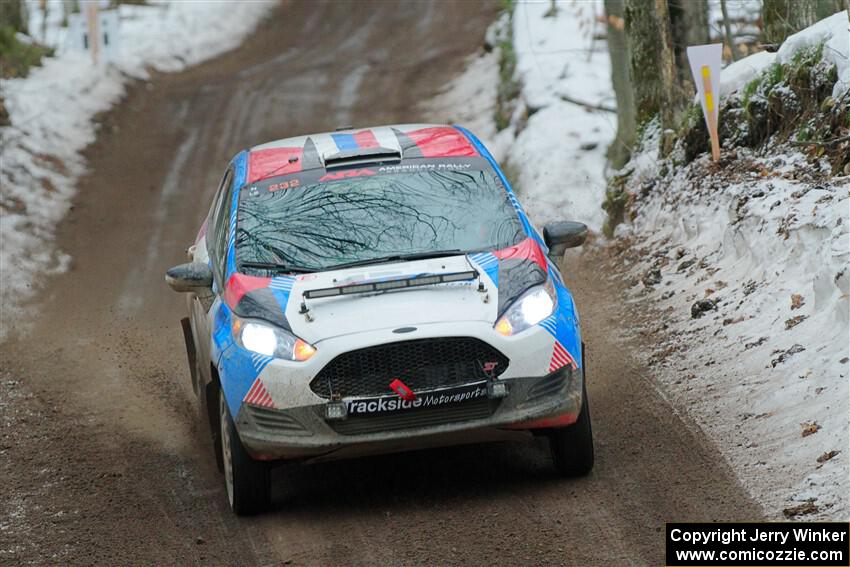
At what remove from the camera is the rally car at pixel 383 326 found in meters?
6.64

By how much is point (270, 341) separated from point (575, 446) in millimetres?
1753

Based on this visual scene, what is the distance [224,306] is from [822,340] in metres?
3.57

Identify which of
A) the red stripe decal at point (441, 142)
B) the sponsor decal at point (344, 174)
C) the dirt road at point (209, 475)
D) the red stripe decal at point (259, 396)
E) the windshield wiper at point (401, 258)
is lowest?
the dirt road at point (209, 475)

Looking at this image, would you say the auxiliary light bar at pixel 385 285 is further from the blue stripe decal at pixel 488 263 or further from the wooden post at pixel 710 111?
the wooden post at pixel 710 111

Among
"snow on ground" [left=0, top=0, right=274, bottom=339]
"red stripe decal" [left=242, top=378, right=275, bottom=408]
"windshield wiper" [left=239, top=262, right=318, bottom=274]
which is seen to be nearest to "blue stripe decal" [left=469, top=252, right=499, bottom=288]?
"windshield wiper" [left=239, top=262, right=318, bottom=274]

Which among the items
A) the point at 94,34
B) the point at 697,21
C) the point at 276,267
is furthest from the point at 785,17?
the point at 94,34

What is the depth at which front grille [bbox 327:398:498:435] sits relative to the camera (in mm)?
6680

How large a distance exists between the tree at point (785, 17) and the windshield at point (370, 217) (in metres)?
5.34

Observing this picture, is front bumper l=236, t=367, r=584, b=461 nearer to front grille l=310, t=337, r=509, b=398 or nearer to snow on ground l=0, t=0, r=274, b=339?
front grille l=310, t=337, r=509, b=398

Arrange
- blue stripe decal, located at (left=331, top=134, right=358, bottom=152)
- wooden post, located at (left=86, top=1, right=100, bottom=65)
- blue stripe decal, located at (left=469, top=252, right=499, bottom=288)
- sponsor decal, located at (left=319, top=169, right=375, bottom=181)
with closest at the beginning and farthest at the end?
1. blue stripe decal, located at (left=469, top=252, right=499, bottom=288)
2. sponsor decal, located at (left=319, top=169, right=375, bottom=181)
3. blue stripe decal, located at (left=331, top=134, right=358, bottom=152)
4. wooden post, located at (left=86, top=1, right=100, bottom=65)

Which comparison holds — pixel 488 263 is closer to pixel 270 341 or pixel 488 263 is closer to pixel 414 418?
pixel 414 418

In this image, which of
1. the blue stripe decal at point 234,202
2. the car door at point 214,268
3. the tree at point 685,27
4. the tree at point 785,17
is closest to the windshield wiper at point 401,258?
the blue stripe decal at point 234,202

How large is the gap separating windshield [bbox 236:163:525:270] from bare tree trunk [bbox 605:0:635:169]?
665 centimetres

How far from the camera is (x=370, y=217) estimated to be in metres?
7.72
